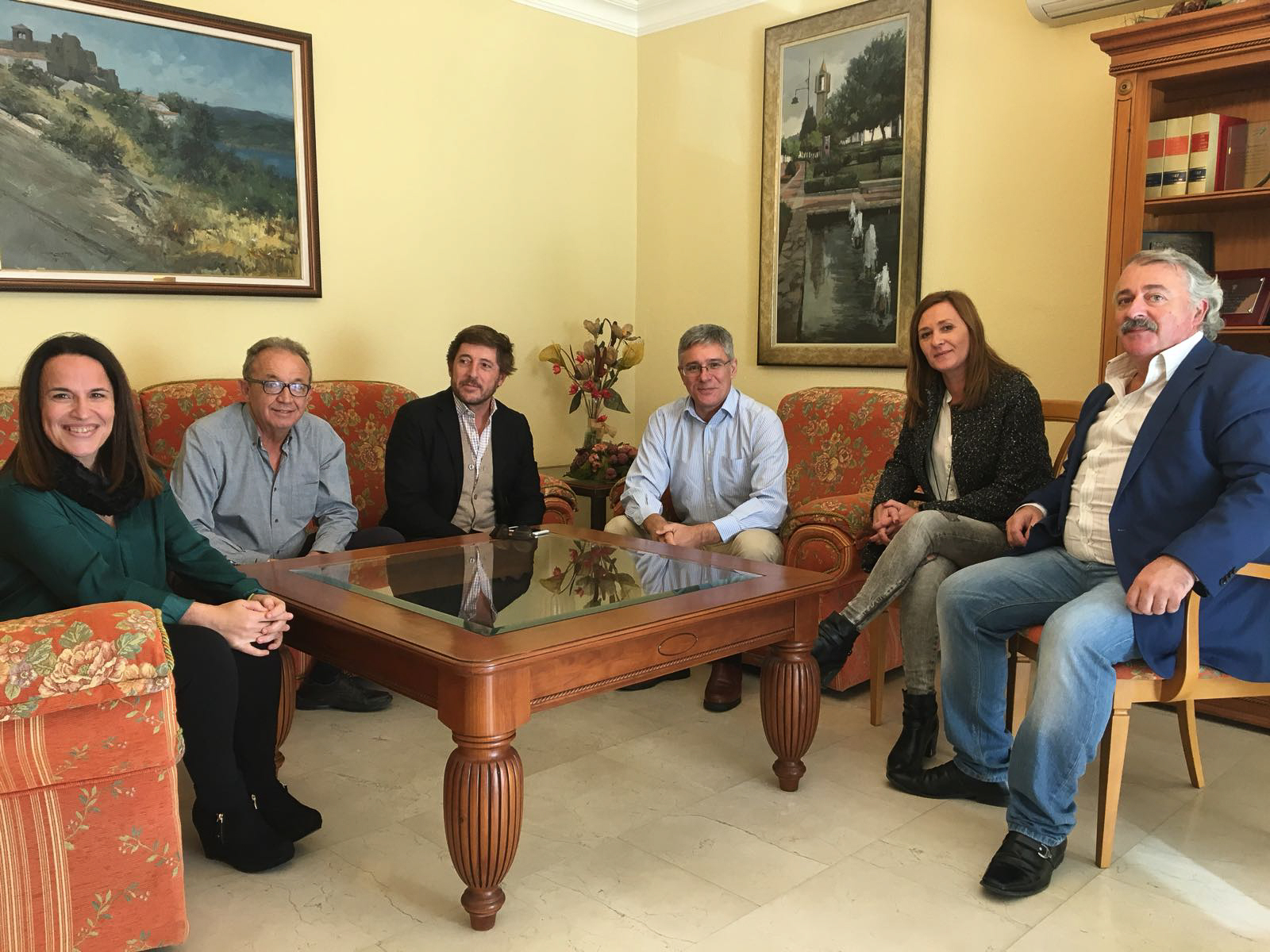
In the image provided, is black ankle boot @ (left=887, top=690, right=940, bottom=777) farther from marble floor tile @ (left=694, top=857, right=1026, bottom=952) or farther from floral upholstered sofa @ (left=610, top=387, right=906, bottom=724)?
marble floor tile @ (left=694, top=857, right=1026, bottom=952)

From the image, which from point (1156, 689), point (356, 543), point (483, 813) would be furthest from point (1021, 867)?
point (356, 543)

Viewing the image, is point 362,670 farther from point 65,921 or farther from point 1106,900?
point 1106,900

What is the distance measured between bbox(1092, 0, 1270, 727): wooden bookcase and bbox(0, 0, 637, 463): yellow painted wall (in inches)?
92.8

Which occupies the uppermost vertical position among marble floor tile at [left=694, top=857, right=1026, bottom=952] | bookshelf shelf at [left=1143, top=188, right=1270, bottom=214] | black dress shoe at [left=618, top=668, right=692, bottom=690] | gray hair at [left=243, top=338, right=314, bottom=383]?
bookshelf shelf at [left=1143, top=188, right=1270, bottom=214]

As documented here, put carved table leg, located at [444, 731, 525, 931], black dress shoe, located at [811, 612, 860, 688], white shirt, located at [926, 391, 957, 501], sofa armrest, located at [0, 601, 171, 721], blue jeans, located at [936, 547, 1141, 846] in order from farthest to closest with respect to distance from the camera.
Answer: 1. white shirt, located at [926, 391, 957, 501]
2. black dress shoe, located at [811, 612, 860, 688]
3. blue jeans, located at [936, 547, 1141, 846]
4. carved table leg, located at [444, 731, 525, 931]
5. sofa armrest, located at [0, 601, 171, 721]

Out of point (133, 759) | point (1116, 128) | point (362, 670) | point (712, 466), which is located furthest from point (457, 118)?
point (133, 759)

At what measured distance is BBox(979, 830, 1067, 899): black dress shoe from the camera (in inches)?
78.4

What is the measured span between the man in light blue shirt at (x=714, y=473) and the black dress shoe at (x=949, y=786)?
699mm

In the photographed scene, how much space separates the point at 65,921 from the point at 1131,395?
90.8 inches

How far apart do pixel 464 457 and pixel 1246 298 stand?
2.45 m

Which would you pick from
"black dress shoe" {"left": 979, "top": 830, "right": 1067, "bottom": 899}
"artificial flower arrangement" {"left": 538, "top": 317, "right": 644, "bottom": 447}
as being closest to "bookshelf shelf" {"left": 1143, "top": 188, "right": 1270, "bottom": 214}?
"black dress shoe" {"left": 979, "top": 830, "right": 1067, "bottom": 899}

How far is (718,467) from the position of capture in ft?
10.8

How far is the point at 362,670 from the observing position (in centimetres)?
204

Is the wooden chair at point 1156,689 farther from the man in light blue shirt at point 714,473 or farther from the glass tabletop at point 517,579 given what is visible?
the man in light blue shirt at point 714,473
